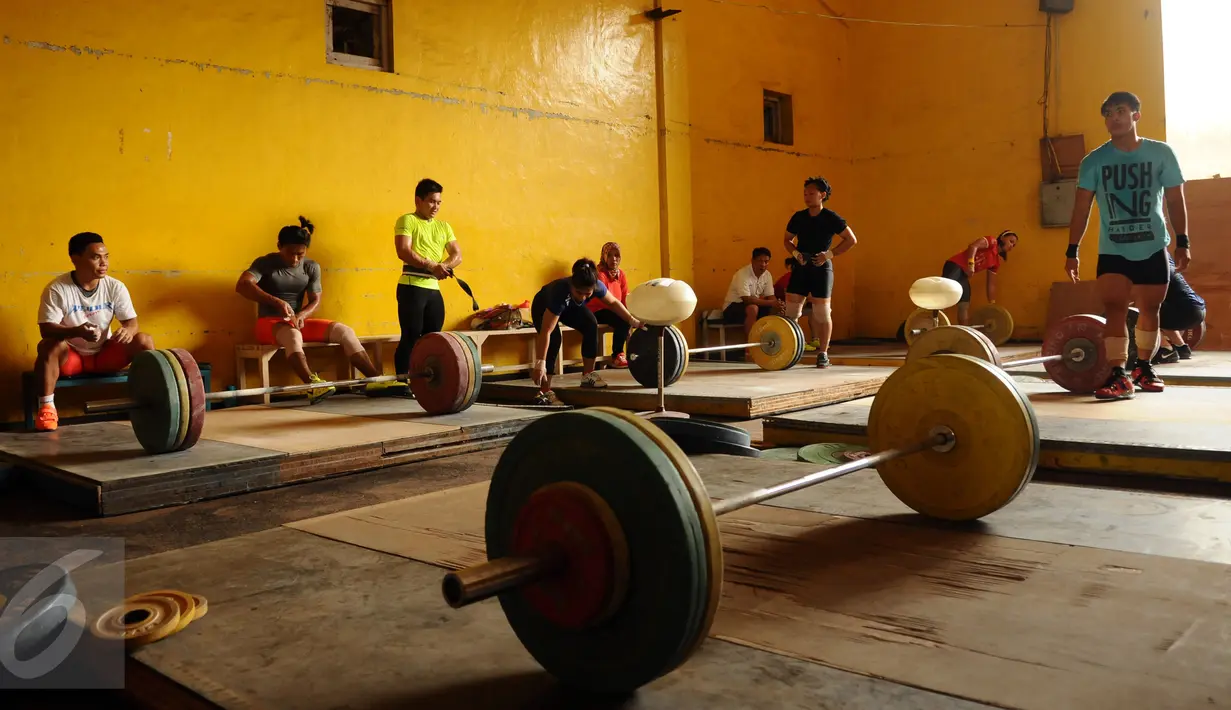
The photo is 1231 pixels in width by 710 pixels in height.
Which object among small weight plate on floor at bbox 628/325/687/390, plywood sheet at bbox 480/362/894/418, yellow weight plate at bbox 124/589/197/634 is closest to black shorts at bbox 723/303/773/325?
plywood sheet at bbox 480/362/894/418

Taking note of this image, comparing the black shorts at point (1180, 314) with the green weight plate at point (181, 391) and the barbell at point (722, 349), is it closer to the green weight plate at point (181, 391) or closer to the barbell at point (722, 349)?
the barbell at point (722, 349)

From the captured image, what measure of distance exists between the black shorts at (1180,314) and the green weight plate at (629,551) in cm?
469

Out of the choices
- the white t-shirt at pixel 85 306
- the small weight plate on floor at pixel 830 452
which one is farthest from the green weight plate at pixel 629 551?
the white t-shirt at pixel 85 306

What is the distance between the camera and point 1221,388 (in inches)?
174

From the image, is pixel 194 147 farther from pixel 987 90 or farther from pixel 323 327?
pixel 987 90

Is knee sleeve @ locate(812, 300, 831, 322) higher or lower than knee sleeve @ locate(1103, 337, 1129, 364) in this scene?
higher

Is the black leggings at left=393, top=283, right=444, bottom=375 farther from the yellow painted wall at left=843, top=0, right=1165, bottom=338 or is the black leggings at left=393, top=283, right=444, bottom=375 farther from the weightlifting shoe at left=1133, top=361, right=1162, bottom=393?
the yellow painted wall at left=843, top=0, right=1165, bottom=338

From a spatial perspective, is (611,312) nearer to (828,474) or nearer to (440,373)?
(440,373)

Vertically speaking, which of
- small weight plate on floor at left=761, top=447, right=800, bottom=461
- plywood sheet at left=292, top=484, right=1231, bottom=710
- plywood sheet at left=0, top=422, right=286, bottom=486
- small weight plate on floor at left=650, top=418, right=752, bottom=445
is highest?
small weight plate on floor at left=650, top=418, right=752, bottom=445

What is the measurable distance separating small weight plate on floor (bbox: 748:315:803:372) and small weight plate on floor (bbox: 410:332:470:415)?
247 cm

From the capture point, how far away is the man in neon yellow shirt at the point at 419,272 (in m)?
4.96

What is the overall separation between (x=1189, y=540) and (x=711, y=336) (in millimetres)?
6049

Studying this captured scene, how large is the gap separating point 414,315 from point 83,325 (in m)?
1.64

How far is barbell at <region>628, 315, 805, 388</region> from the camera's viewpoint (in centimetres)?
485
